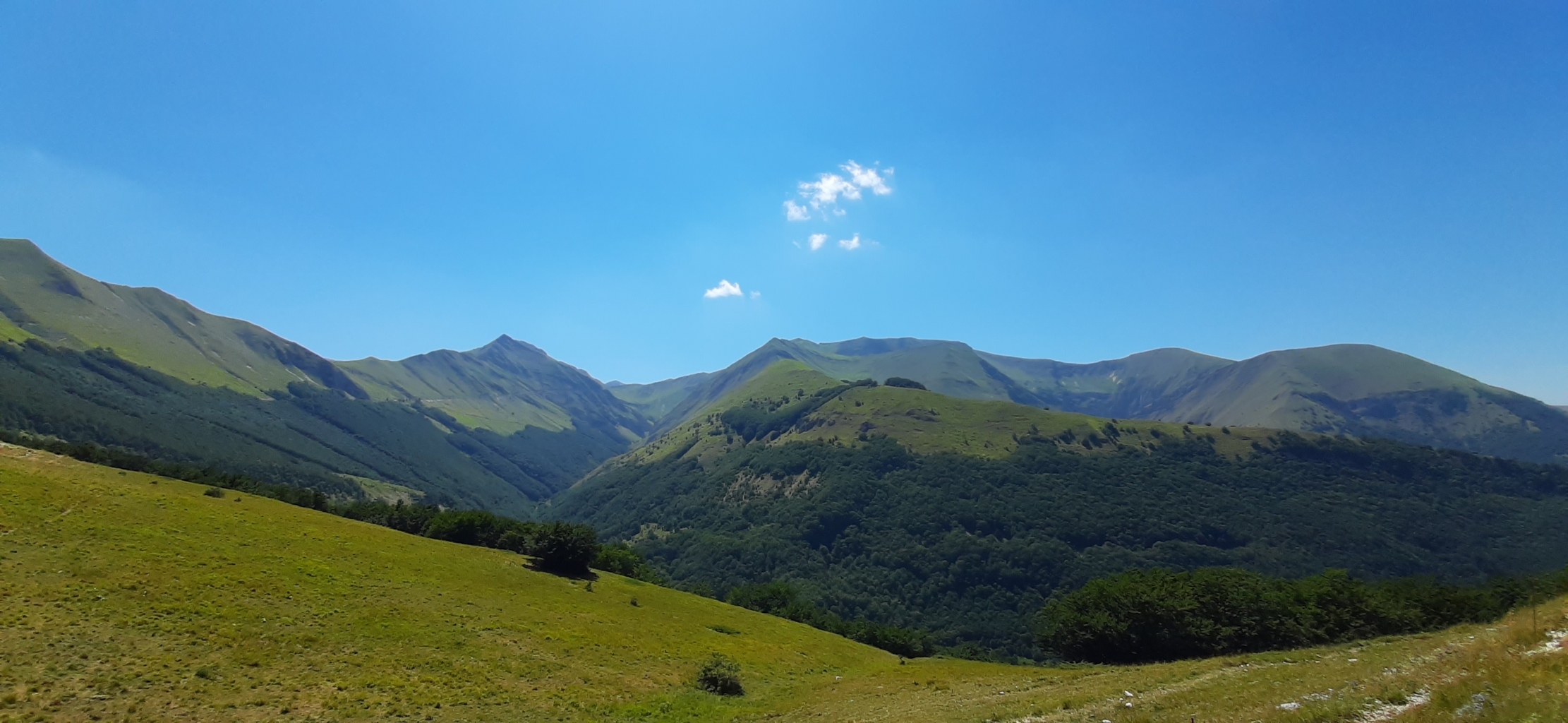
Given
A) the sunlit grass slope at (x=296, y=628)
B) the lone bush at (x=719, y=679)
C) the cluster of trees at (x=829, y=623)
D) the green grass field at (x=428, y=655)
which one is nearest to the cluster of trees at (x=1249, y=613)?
the green grass field at (x=428, y=655)

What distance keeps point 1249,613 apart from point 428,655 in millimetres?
71708

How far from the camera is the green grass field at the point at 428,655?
2205 centimetres

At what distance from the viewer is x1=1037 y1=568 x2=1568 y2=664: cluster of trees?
54594 mm

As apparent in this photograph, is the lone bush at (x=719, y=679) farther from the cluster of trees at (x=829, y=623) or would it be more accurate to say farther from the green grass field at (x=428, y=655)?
the cluster of trees at (x=829, y=623)

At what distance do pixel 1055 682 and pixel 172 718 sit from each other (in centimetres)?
4364

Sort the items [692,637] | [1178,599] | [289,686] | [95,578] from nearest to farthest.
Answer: [289,686] < [95,578] < [692,637] < [1178,599]

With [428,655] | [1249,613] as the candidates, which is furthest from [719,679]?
[1249,613]

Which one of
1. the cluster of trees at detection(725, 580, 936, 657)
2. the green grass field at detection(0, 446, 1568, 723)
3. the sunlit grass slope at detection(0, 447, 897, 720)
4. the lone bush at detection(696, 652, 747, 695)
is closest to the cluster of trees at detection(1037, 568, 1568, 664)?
the green grass field at detection(0, 446, 1568, 723)

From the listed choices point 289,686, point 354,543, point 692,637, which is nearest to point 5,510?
point 354,543

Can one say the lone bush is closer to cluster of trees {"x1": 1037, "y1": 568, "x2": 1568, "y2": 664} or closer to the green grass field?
the green grass field

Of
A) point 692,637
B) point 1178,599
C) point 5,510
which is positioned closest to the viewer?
point 5,510

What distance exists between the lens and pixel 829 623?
346 feet

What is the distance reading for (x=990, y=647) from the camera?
187m

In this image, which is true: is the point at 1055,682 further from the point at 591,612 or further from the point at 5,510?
the point at 5,510
